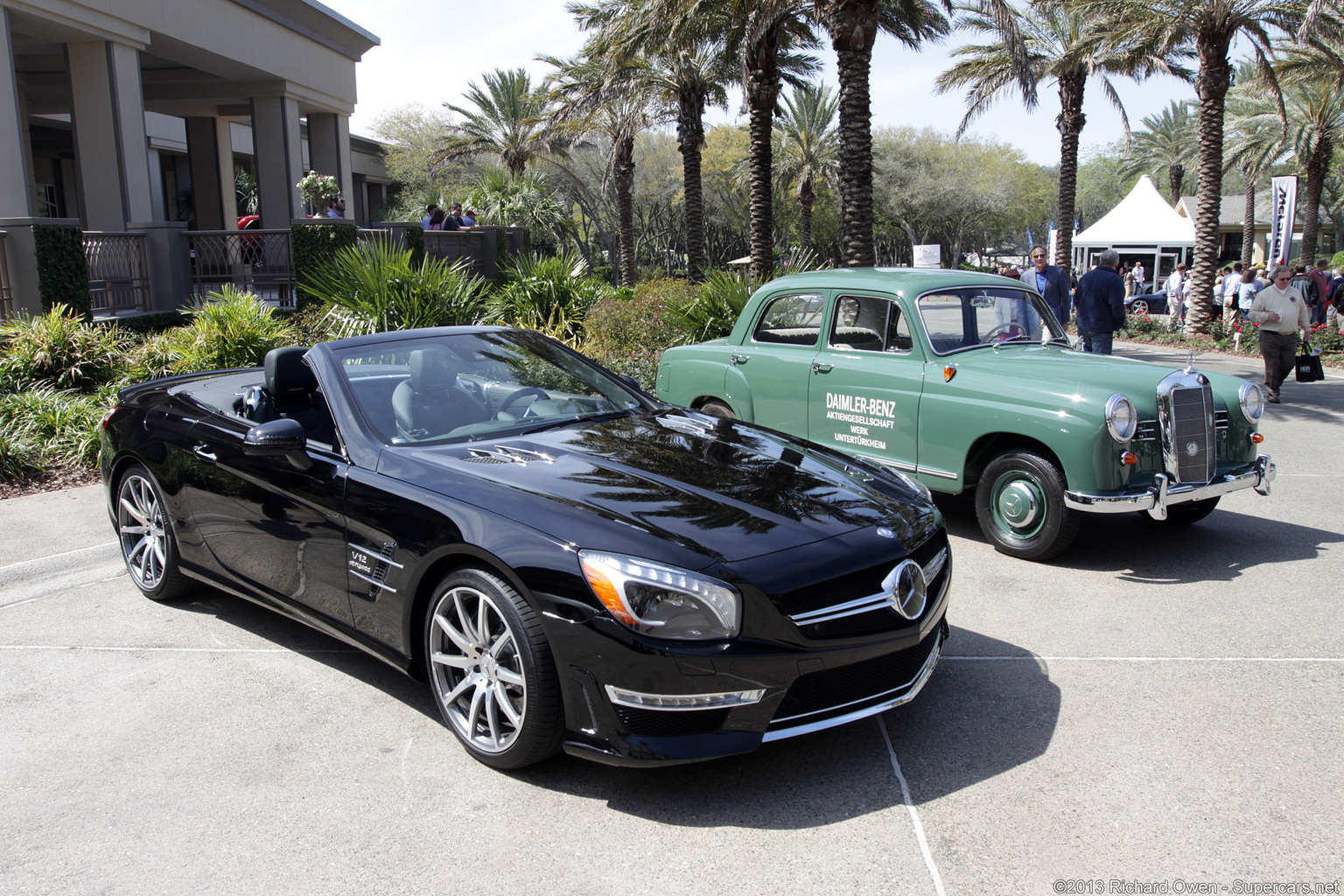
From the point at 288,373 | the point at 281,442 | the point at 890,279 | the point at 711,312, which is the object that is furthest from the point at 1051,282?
the point at 281,442

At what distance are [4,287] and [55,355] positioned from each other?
3321 millimetres

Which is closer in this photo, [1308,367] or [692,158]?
[1308,367]

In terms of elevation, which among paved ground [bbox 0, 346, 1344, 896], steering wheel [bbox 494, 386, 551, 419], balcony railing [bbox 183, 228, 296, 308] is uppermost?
balcony railing [bbox 183, 228, 296, 308]

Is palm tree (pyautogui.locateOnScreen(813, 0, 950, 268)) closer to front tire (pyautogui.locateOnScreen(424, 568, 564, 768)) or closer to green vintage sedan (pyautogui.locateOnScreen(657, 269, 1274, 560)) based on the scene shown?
green vintage sedan (pyautogui.locateOnScreen(657, 269, 1274, 560))

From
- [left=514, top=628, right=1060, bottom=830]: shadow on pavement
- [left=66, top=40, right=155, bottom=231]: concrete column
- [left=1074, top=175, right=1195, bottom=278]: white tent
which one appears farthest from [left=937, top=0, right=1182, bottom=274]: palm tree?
[left=514, top=628, right=1060, bottom=830]: shadow on pavement

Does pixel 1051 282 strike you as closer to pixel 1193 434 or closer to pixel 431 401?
pixel 1193 434

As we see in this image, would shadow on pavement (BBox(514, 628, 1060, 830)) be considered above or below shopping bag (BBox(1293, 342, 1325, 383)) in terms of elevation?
below

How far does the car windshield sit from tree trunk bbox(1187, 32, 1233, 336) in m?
20.0

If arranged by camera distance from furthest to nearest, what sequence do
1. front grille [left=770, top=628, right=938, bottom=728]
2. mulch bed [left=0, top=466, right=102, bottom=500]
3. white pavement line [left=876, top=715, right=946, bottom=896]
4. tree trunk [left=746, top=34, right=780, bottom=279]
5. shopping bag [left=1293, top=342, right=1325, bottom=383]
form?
tree trunk [left=746, top=34, right=780, bottom=279]
shopping bag [left=1293, top=342, right=1325, bottom=383]
mulch bed [left=0, top=466, right=102, bottom=500]
front grille [left=770, top=628, right=938, bottom=728]
white pavement line [left=876, top=715, right=946, bottom=896]

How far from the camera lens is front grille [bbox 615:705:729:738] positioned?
3146 mm

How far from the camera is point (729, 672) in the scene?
311 cm

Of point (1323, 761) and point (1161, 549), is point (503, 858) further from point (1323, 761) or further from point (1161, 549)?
point (1161, 549)

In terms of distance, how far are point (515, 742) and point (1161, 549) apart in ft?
15.7

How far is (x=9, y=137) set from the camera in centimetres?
1455
